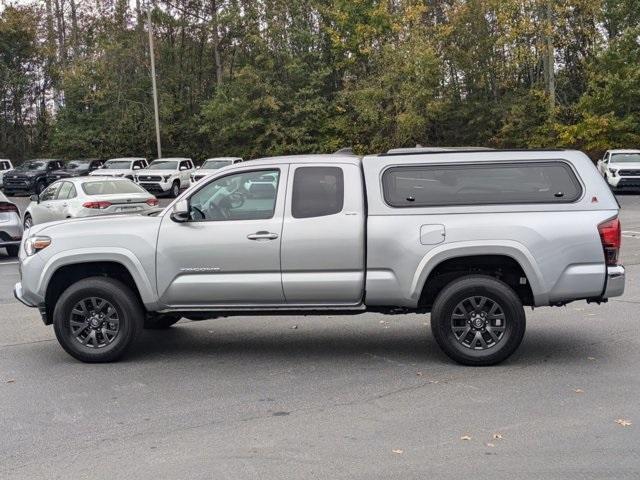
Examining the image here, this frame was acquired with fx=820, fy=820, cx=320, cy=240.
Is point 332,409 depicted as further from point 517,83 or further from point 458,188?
point 517,83

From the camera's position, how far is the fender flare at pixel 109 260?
7.21 metres

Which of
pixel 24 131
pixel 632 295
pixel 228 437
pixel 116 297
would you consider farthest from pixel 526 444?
pixel 24 131

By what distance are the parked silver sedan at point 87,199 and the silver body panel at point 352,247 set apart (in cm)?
1067

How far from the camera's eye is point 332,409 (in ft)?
19.0

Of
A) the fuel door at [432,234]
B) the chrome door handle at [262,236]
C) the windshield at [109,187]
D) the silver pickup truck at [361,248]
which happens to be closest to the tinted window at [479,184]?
the silver pickup truck at [361,248]

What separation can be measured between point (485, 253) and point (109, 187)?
1374 cm

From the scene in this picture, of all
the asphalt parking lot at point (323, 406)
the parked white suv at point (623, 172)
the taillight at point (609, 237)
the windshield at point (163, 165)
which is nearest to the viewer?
the asphalt parking lot at point (323, 406)

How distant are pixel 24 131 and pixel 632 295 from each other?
53.0 metres

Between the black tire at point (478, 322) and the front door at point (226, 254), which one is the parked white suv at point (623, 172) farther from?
the front door at point (226, 254)

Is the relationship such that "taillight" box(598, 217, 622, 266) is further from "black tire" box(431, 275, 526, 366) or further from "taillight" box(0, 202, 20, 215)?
"taillight" box(0, 202, 20, 215)

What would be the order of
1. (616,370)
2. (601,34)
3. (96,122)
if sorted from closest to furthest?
1. (616,370)
2. (601,34)
3. (96,122)

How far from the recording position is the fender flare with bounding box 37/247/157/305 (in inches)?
284

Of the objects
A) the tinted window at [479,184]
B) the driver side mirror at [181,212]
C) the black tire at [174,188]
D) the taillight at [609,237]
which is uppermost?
the tinted window at [479,184]

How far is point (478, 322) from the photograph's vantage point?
6.98m
